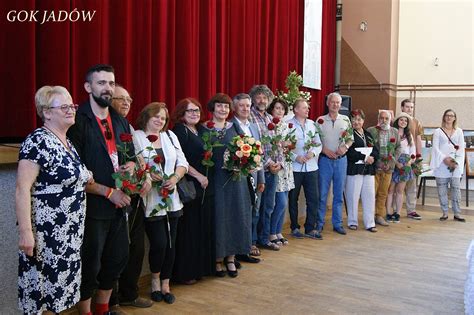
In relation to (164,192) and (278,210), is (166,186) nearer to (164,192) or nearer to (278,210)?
(164,192)

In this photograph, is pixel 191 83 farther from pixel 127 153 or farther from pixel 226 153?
pixel 127 153

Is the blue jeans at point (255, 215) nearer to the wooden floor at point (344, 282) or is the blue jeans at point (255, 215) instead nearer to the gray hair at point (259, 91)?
the wooden floor at point (344, 282)

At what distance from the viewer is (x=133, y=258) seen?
3.50m

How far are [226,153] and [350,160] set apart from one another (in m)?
2.44

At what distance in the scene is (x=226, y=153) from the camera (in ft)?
13.2

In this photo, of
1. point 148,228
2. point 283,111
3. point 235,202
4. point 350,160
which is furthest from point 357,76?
point 148,228

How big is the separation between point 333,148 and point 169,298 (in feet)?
9.59

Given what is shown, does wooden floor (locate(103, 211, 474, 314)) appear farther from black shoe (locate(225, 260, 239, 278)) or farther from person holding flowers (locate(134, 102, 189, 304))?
person holding flowers (locate(134, 102, 189, 304))

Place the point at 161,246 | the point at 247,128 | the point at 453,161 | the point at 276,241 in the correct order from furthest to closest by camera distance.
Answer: the point at 453,161, the point at 276,241, the point at 247,128, the point at 161,246

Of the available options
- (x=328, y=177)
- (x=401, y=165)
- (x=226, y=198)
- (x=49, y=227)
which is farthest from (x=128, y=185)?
(x=401, y=165)

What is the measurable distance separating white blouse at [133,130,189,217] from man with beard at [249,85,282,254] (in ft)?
4.09

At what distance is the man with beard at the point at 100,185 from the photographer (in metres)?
2.87

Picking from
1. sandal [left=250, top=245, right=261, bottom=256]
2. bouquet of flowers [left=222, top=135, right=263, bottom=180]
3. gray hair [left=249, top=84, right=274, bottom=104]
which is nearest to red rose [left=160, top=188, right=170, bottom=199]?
bouquet of flowers [left=222, top=135, right=263, bottom=180]

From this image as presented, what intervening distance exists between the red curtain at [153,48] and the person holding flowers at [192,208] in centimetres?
83
